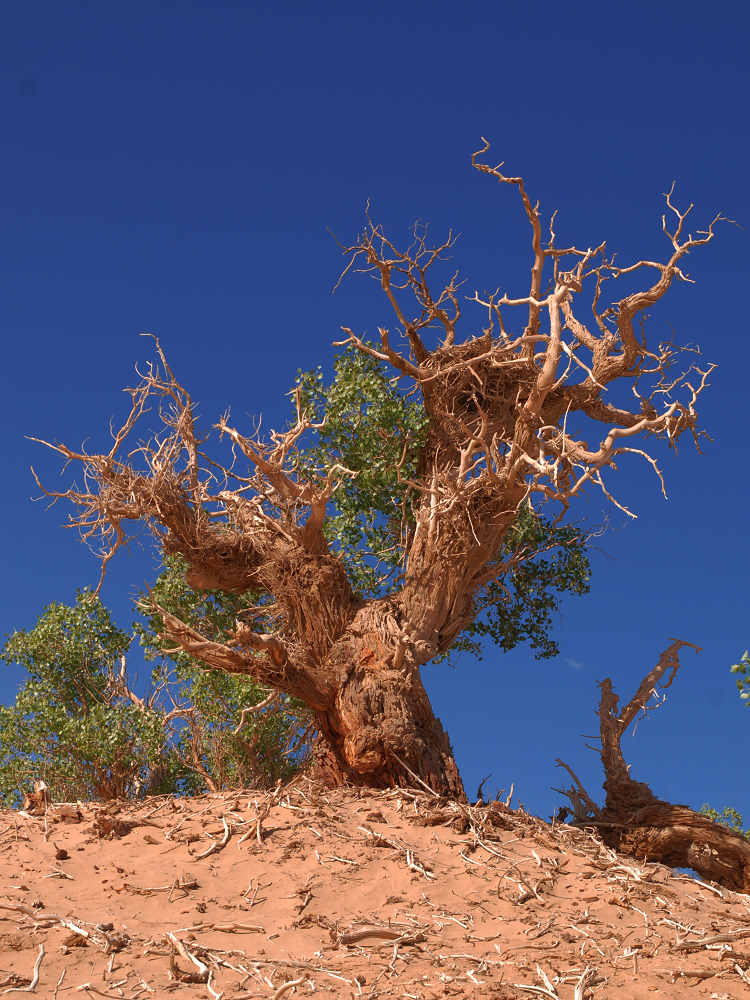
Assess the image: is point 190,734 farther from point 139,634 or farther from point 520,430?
point 520,430

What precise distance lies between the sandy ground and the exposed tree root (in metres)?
1.54

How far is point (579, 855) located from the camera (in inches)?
382

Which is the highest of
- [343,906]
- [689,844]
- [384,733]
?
[384,733]

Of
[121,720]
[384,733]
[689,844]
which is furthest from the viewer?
[121,720]

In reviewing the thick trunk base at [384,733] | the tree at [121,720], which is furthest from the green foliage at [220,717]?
the thick trunk base at [384,733]

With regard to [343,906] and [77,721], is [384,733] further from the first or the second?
[77,721]

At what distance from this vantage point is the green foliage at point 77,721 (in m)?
16.5

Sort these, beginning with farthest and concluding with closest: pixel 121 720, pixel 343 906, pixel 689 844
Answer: pixel 121 720, pixel 689 844, pixel 343 906

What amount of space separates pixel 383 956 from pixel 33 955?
7.80 feet

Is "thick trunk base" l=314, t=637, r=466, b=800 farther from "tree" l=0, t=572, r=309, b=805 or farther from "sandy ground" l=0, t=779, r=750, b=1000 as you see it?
"tree" l=0, t=572, r=309, b=805

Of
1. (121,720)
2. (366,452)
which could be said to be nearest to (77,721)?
(121,720)

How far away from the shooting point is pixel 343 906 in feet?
25.8

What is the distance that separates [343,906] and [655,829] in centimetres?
560

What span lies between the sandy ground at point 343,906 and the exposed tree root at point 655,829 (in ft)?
5.06
